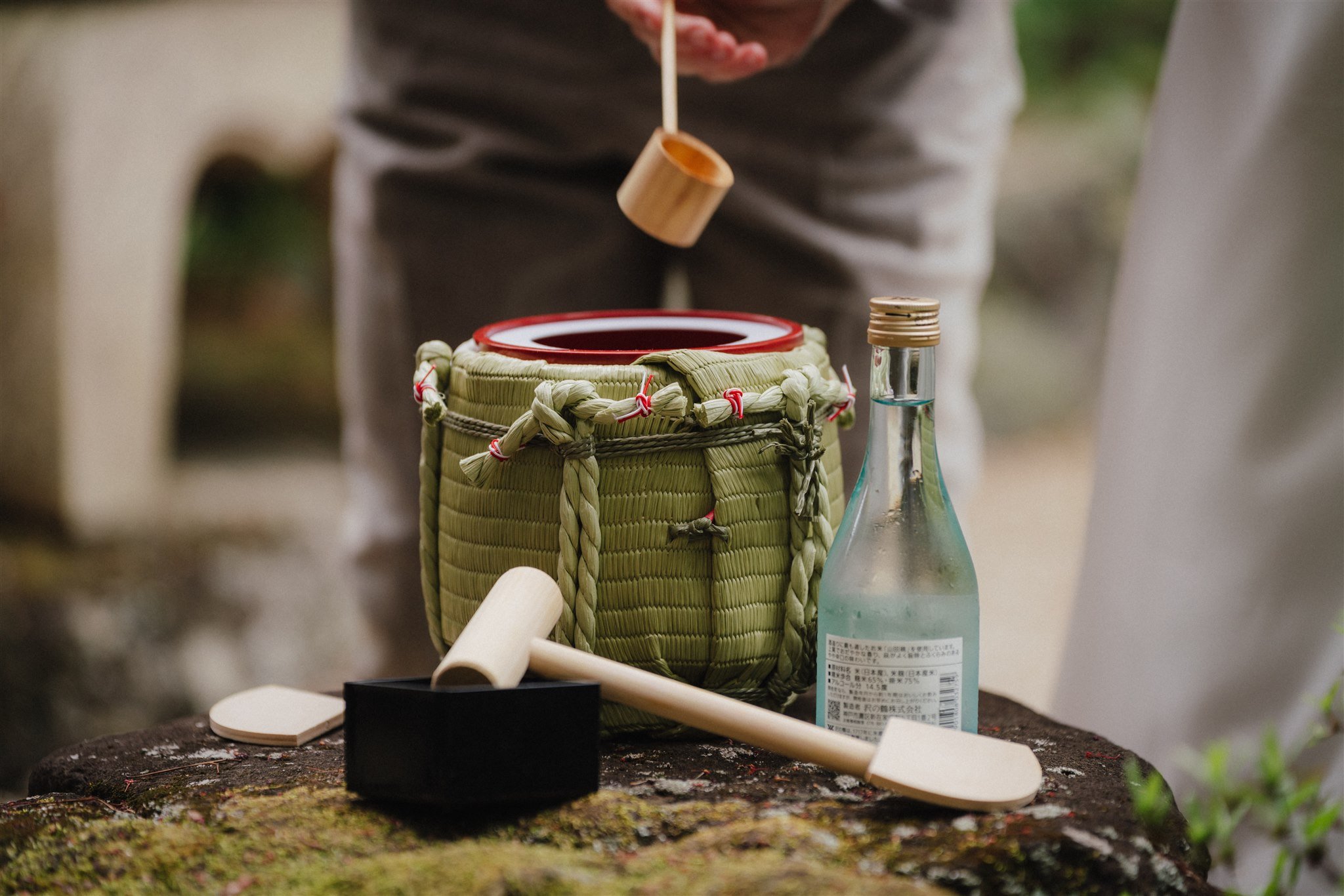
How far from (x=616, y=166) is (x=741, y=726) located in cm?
74

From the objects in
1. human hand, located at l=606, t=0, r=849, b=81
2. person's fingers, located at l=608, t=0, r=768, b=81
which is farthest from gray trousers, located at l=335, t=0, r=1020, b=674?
person's fingers, located at l=608, t=0, r=768, b=81

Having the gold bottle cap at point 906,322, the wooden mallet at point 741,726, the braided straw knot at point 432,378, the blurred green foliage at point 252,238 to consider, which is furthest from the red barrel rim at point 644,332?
the blurred green foliage at point 252,238

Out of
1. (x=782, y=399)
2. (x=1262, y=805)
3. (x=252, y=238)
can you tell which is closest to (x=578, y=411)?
(x=782, y=399)

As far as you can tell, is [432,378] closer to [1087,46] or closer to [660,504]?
[660,504]

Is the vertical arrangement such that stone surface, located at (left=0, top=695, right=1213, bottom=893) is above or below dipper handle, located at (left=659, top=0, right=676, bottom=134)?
below

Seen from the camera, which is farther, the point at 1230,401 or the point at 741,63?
the point at 1230,401

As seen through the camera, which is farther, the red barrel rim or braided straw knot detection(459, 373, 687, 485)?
the red barrel rim

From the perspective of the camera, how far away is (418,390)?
2.93 feet

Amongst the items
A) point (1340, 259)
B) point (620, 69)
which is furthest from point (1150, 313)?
point (620, 69)

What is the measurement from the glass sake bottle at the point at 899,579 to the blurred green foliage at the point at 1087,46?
4.23m

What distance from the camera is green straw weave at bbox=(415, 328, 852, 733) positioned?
0.81 metres

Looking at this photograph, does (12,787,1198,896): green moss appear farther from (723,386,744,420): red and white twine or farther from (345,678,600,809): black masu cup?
(723,386,744,420): red and white twine

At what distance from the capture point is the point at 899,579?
0.81 meters

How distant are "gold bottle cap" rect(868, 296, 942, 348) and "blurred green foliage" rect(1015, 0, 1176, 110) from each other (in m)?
4.26
